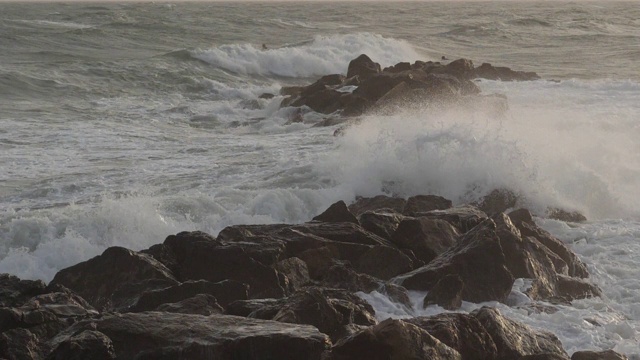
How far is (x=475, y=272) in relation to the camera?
8617mm

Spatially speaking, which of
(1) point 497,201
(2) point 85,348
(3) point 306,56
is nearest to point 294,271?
(2) point 85,348

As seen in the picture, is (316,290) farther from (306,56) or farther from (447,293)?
(306,56)

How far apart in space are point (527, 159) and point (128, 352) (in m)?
7.95

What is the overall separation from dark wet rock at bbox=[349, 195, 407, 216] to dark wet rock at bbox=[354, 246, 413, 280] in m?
2.36

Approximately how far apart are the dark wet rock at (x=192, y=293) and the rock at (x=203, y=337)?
45.3 inches

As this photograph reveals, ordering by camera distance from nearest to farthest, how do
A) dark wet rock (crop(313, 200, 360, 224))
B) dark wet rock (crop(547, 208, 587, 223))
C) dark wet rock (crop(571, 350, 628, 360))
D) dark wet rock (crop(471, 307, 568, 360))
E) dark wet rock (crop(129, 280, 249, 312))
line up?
dark wet rock (crop(471, 307, 568, 360))
dark wet rock (crop(571, 350, 628, 360))
dark wet rock (crop(129, 280, 249, 312))
dark wet rock (crop(313, 200, 360, 224))
dark wet rock (crop(547, 208, 587, 223))

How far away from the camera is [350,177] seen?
1293 cm

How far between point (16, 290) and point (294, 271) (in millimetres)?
2492

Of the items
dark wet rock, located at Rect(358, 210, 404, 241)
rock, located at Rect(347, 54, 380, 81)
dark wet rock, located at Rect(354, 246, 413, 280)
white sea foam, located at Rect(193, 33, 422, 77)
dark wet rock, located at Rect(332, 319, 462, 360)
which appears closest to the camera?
dark wet rock, located at Rect(332, 319, 462, 360)

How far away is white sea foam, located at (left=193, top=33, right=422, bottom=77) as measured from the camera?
108 ft

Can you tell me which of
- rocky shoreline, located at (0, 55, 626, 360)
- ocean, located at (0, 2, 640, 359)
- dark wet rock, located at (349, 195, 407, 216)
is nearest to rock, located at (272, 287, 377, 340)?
rocky shoreline, located at (0, 55, 626, 360)

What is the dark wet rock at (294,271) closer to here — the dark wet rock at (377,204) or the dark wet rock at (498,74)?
the dark wet rock at (377,204)

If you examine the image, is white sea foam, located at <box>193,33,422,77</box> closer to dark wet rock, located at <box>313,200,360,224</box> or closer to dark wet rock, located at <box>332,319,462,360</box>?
dark wet rock, located at <box>313,200,360,224</box>

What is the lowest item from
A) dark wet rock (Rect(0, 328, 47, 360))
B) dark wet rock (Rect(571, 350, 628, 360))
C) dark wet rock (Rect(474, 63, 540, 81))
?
dark wet rock (Rect(474, 63, 540, 81))
